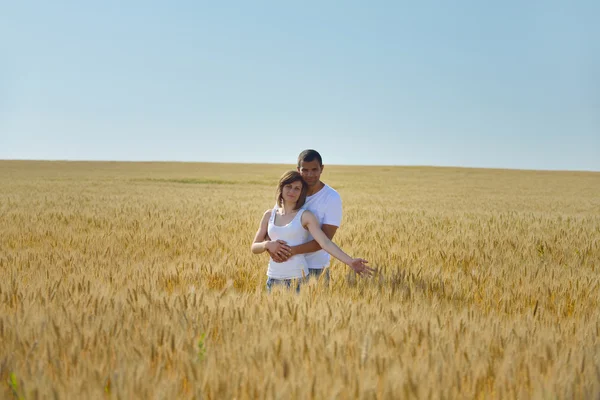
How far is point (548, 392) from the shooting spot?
1.73 m

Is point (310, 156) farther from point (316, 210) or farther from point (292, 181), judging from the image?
point (316, 210)

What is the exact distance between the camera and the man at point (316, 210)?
412cm

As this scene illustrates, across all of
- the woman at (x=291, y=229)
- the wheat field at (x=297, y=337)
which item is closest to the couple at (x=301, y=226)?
the woman at (x=291, y=229)

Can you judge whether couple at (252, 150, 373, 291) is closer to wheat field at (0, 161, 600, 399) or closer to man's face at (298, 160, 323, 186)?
man's face at (298, 160, 323, 186)

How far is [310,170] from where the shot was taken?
13.8 feet

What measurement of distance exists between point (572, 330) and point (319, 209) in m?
2.14

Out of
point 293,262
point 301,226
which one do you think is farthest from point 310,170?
point 293,262

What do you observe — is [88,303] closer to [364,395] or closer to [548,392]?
[364,395]

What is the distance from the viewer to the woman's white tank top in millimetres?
4152

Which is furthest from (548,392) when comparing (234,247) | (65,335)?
(234,247)

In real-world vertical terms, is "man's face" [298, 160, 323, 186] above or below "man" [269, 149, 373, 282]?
above

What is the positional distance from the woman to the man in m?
0.09

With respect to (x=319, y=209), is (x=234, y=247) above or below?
below

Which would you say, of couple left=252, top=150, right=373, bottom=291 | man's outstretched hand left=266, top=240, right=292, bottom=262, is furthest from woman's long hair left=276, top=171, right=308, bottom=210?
man's outstretched hand left=266, top=240, right=292, bottom=262
